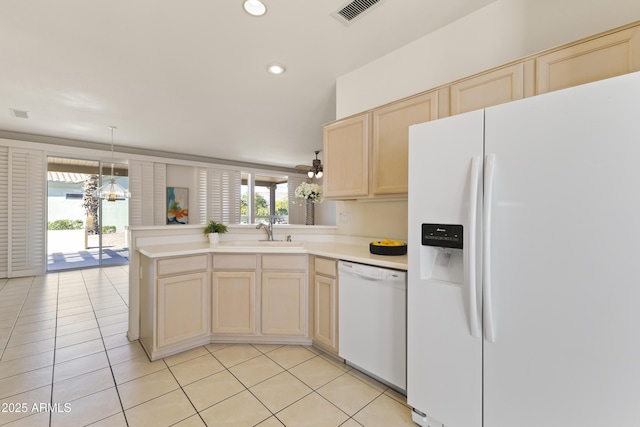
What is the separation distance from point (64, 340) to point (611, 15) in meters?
4.80

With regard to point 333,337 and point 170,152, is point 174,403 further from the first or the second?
point 170,152

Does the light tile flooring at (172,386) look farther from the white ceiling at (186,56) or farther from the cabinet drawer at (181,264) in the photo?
the white ceiling at (186,56)

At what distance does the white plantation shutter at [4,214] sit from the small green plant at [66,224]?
1.87ft

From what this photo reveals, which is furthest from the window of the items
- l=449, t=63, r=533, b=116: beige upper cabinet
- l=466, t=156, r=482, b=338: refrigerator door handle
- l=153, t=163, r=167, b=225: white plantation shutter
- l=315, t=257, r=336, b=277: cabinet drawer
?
l=466, t=156, r=482, b=338: refrigerator door handle

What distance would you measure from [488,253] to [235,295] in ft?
6.75

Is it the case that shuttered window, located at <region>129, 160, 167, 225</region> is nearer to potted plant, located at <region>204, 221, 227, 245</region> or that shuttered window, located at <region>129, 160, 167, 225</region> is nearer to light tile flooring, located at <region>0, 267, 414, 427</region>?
light tile flooring, located at <region>0, 267, 414, 427</region>

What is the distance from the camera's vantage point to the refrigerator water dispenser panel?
1.41 metres

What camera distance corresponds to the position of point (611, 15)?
1.52 m

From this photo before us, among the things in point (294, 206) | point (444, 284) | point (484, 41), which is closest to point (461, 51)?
point (484, 41)

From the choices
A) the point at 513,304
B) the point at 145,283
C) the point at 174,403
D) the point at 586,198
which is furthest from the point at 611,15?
the point at 145,283

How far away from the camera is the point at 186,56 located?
8.36 feet

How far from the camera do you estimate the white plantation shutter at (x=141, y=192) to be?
5.98 meters

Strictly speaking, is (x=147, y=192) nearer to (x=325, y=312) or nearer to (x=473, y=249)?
(x=325, y=312)

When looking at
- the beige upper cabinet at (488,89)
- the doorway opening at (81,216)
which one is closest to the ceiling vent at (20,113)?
the doorway opening at (81,216)
